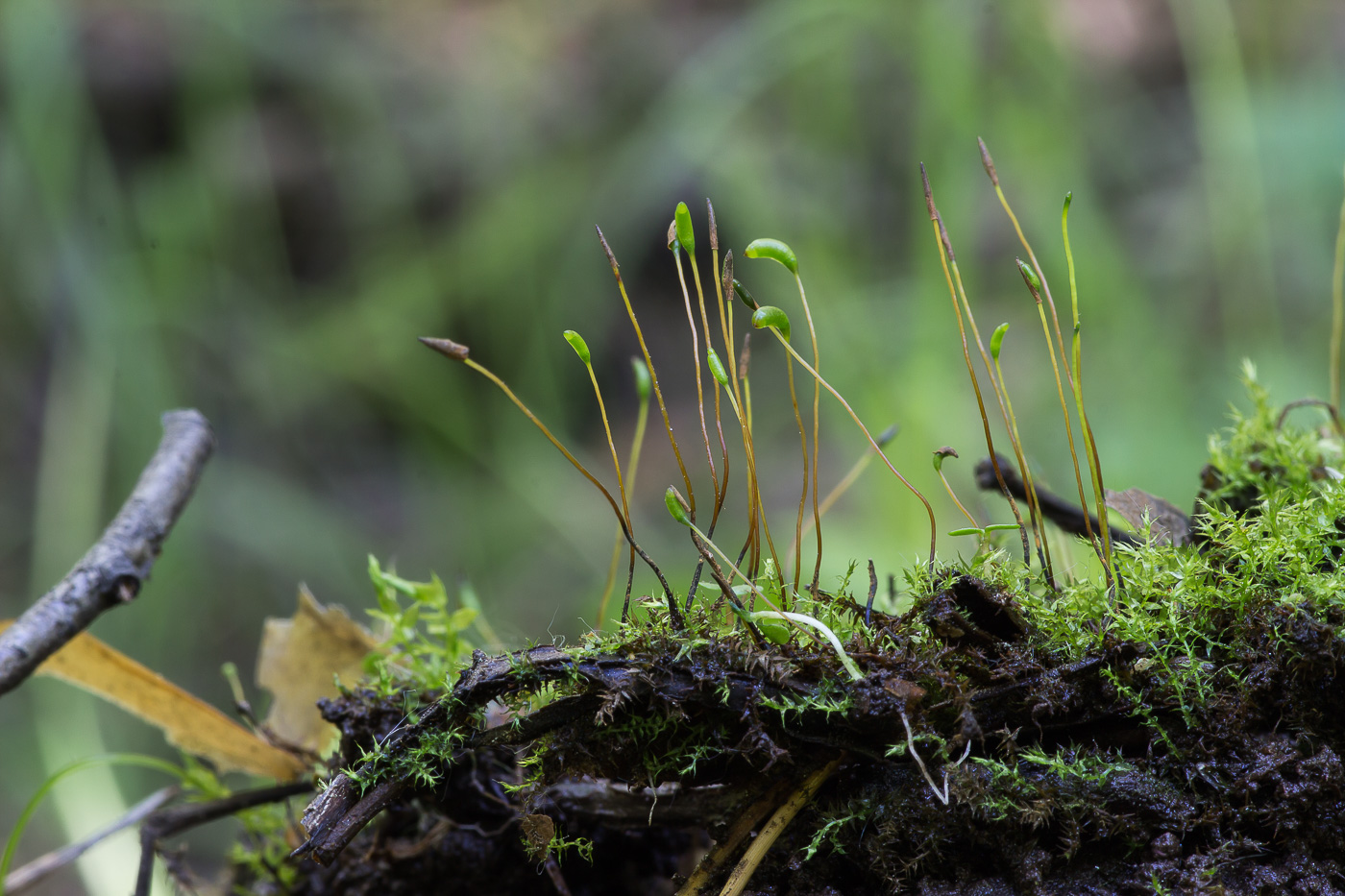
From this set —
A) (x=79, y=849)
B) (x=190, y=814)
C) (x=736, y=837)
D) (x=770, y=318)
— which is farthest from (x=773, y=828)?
(x=79, y=849)

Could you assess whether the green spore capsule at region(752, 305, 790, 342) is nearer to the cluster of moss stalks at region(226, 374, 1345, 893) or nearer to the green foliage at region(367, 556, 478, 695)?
the cluster of moss stalks at region(226, 374, 1345, 893)

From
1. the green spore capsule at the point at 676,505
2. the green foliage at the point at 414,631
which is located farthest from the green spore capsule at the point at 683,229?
the green foliage at the point at 414,631

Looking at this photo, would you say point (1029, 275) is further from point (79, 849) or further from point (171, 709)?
point (79, 849)

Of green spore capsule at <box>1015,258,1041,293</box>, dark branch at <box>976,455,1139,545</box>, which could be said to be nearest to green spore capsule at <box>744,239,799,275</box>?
green spore capsule at <box>1015,258,1041,293</box>

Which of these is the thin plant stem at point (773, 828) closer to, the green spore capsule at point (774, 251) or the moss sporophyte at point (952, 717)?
the moss sporophyte at point (952, 717)

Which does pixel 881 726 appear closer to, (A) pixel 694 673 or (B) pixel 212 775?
(A) pixel 694 673

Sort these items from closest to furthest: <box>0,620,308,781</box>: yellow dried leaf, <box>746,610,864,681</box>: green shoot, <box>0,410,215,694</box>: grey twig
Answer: <box>746,610,864,681</box>: green shoot → <box>0,410,215,694</box>: grey twig → <box>0,620,308,781</box>: yellow dried leaf

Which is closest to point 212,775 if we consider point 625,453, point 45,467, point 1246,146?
point 45,467
